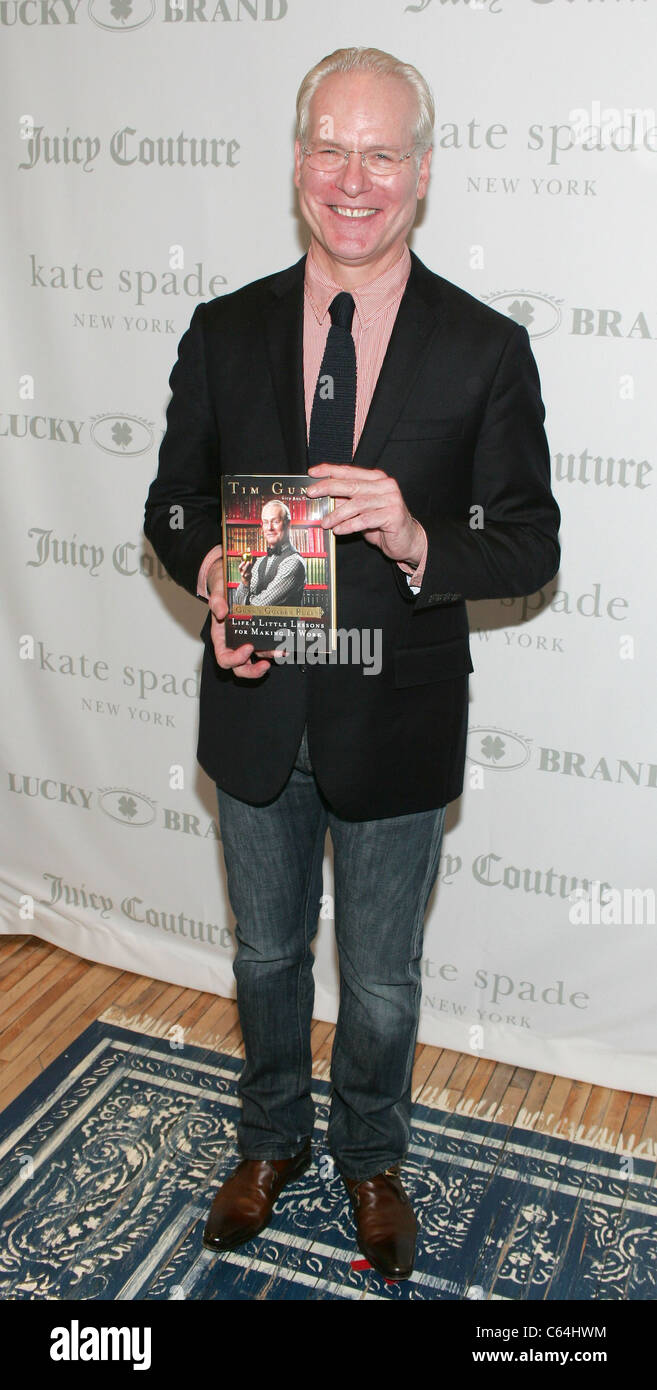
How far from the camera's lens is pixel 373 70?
1604mm

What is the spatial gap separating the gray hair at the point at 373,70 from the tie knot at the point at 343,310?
0.67 ft


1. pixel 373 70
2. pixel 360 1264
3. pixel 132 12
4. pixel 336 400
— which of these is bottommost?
pixel 360 1264

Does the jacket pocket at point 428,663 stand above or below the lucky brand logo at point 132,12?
below

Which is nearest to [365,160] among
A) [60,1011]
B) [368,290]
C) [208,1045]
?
[368,290]

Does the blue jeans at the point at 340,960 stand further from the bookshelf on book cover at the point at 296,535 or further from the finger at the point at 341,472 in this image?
the finger at the point at 341,472

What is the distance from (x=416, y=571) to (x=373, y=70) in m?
0.65

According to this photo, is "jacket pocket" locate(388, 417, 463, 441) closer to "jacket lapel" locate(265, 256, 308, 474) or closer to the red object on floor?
"jacket lapel" locate(265, 256, 308, 474)

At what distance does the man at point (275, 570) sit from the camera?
160 centimetres

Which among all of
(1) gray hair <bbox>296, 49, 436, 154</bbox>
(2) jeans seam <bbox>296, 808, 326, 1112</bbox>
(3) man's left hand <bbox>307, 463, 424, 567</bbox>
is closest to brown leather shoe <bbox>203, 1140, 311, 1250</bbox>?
(2) jeans seam <bbox>296, 808, 326, 1112</bbox>

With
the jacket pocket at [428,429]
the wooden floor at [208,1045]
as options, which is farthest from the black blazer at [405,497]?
the wooden floor at [208,1045]

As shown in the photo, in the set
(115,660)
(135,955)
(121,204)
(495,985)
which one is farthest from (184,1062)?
(121,204)

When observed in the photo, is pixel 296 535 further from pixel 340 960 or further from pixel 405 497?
pixel 340 960

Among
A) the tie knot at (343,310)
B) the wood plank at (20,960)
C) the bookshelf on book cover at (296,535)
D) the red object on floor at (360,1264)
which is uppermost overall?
the tie knot at (343,310)

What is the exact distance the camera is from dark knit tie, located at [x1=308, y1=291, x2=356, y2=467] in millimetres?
1715
